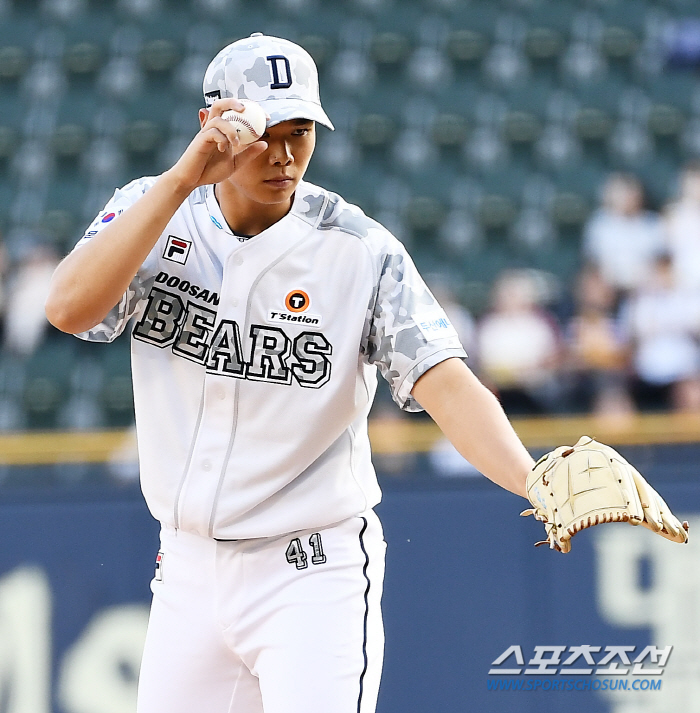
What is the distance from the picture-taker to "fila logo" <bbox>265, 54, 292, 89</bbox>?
222 cm

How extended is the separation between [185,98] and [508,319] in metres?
3.74

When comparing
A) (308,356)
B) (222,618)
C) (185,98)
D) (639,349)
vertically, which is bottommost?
(222,618)

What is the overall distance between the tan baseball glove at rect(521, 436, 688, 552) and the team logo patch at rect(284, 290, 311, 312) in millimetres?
603

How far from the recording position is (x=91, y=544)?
3.99 meters

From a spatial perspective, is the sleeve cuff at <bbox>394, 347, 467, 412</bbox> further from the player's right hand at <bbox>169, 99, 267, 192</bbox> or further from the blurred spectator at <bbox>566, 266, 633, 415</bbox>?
the blurred spectator at <bbox>566, 266, 633, 415</bbox>

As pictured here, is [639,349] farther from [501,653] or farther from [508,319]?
[501,653]

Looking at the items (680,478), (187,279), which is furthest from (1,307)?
(187,279)

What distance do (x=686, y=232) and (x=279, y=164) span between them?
4484mm

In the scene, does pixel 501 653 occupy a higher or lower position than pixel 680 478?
lower

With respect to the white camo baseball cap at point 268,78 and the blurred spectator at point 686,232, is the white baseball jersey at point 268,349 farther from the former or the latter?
the blurred spectator at point 686,232

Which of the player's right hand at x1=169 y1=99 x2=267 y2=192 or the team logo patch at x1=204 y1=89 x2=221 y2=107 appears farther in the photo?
the team logo patch at x1=204 y1=89 x2=221 y2=107

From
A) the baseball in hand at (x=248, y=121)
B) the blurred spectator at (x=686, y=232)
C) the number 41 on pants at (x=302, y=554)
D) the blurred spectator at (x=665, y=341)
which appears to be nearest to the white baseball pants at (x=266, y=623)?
the number 41 on pants at (x=302, y=554)

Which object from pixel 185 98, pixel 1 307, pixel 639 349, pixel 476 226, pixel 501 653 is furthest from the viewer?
pixel 185 98

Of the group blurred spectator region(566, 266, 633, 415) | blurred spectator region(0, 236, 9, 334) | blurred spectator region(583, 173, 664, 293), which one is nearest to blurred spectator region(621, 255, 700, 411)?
blurred spectator region(566, 266, 633, 415)
